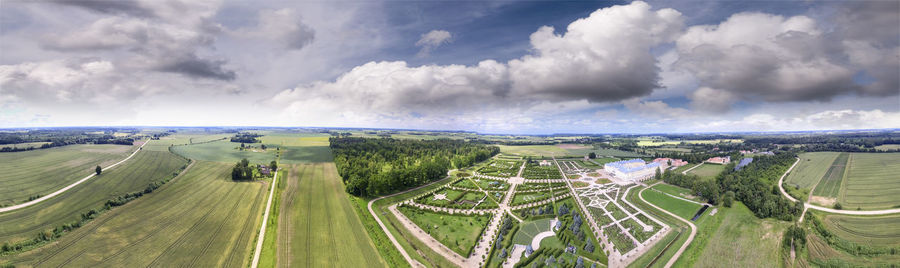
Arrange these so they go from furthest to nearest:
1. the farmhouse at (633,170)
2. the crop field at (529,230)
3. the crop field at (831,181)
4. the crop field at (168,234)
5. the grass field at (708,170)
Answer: the grass field at (708,170)
the farmhouse at (633,170)
the crop field at (831,181)
the crop field at (529,230)
the crop field at (168,234)

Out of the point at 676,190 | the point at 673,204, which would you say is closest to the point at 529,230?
the point at 673,204

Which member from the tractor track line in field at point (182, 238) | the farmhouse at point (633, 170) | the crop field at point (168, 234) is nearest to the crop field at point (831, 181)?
the farmhouse at point (633, 170)

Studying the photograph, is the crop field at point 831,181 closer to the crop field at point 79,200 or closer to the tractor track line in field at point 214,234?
the tractor track line in field at point 214,234

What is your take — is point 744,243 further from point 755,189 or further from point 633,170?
point 633,170

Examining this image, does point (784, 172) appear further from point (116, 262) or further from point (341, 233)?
point (116, 262)

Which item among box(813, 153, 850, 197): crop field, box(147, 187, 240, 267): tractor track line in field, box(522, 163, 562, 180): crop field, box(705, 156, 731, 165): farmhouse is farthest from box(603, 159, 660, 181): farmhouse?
box(147, 187, 240, 267): tractor track line in field

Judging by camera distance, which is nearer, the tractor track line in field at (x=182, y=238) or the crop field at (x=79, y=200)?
the tractor track line in field at (x=182, y=238)
